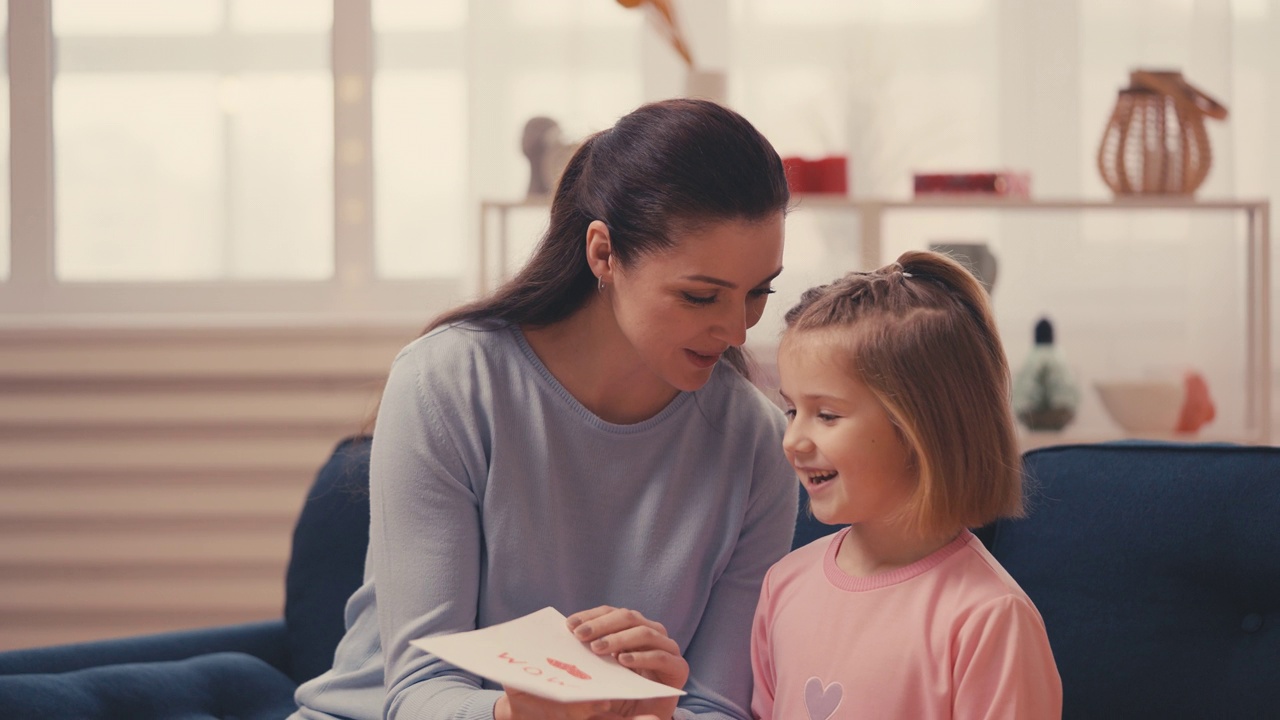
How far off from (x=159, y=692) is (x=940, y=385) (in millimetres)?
1053

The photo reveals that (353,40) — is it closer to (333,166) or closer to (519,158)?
(333,166)

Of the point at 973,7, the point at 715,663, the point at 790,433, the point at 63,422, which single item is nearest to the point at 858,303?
the point at 790,433

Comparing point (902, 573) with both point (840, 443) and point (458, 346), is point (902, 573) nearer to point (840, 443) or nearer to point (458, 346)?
point (840, 443)

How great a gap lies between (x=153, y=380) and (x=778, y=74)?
5.51 ft

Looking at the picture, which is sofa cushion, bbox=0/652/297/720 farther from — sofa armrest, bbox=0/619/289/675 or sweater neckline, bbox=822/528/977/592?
sweater neckline, bbox=822/528/977/592

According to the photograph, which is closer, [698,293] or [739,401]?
[698,293]

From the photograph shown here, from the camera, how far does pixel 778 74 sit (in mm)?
2904

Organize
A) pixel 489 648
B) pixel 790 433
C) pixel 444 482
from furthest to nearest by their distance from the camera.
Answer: pixel 444 482 → pixel 790 433 → pixel 489 648

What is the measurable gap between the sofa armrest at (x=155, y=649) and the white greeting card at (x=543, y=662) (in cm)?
81

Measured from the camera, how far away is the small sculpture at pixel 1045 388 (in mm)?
2600

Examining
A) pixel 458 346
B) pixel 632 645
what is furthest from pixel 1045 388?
pixel 632 645

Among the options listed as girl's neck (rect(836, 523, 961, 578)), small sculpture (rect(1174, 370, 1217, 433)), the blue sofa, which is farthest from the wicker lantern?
girl's neck (rect(836, 523, 961, 578))

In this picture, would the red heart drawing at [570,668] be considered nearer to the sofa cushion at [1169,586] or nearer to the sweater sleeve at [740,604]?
the sweater sleeve at [740,604]

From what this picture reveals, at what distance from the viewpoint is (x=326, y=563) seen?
5.70ft
